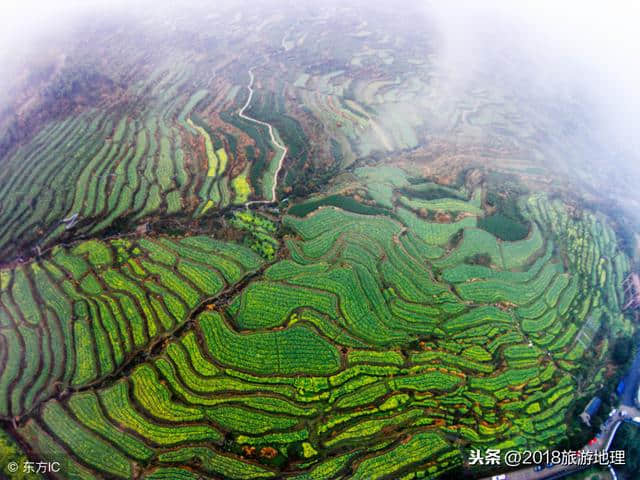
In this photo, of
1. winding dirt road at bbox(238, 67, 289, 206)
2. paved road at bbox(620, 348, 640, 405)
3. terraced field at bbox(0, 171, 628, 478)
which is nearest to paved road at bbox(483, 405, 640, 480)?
paved road at bbox(620, 348, 640, 405)

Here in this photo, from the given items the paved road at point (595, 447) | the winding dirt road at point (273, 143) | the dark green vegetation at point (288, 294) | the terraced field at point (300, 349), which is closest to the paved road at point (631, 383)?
the paved road at point (595, 447)

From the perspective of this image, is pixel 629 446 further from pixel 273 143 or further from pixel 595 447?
pixel 273 143

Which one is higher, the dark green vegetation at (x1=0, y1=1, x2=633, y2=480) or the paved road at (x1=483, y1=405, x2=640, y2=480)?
the dark green vegetation at (x1=0, y1=1, x2=633, y2=480)

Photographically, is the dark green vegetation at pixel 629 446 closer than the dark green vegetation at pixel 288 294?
No

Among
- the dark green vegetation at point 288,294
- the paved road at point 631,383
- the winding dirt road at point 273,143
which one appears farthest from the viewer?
the winding dirt road at point 273,143

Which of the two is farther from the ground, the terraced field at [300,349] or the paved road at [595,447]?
the terraced field at [300,349]

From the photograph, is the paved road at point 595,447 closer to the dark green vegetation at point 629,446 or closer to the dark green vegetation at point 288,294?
the dark green vegetation at point 629,446

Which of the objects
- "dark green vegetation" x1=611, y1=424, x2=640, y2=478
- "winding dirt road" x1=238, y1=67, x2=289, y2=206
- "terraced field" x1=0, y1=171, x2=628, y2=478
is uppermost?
"winding dirt road" x1=238, y1=67, x2=289, y2=206

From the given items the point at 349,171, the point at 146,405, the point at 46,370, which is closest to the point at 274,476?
the point at 146,405

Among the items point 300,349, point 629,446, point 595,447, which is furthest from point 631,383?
point 300,349

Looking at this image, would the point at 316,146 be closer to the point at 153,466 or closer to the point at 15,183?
the point at 15,183

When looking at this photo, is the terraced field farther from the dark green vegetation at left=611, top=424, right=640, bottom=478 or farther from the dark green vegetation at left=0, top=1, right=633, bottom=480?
the dark green vegetation at left=611, top=424, right=640, bottom=478
